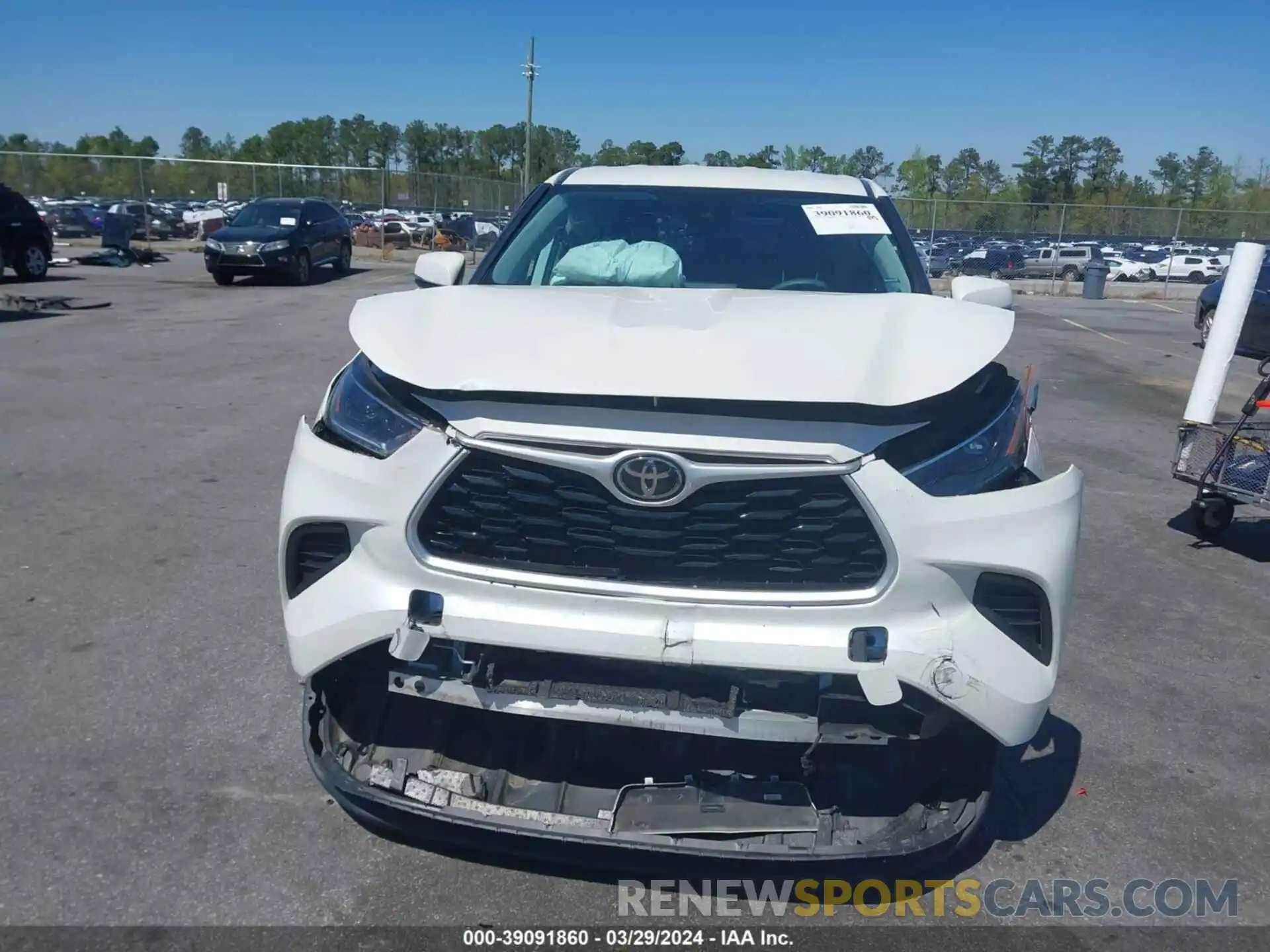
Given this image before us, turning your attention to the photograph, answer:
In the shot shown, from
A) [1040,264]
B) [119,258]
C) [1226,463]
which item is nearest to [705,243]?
[1226,463]

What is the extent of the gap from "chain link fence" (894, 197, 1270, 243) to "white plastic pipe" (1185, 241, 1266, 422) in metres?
29.8

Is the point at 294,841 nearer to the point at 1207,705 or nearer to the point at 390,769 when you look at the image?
the point at 390,769

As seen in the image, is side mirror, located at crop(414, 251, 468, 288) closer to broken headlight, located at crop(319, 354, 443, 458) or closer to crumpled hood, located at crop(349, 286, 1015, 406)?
crumpled hood, located at crop(349, 286, 1015, 406)

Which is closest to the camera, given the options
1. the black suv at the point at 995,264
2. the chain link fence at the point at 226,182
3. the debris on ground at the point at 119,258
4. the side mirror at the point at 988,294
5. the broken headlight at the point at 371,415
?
the broken headlight at the point at 371,415

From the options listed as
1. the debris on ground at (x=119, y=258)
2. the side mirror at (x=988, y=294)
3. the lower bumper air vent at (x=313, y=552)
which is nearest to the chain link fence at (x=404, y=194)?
the debris on ground at (x=119, y=258)

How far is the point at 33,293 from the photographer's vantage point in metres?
17.1

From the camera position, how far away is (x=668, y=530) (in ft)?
7.90

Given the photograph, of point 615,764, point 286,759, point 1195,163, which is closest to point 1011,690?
point 615,764

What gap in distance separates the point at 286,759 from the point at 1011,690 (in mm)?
Result: 2169

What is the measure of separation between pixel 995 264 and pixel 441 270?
3714 cm

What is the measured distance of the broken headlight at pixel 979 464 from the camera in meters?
2.42

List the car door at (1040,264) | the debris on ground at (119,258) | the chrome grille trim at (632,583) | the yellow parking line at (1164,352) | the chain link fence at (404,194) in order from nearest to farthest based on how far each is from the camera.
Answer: the chrome grille trim at (632,583) → the yellow parking line at (1164,352) → the debris on ground at (119,258) → the chain link fence at (404,194) → the car door at (1040,264)

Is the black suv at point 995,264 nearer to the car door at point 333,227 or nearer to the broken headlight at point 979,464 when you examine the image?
the car door at point 333,227

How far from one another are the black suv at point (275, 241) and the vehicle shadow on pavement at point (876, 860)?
752 inches
